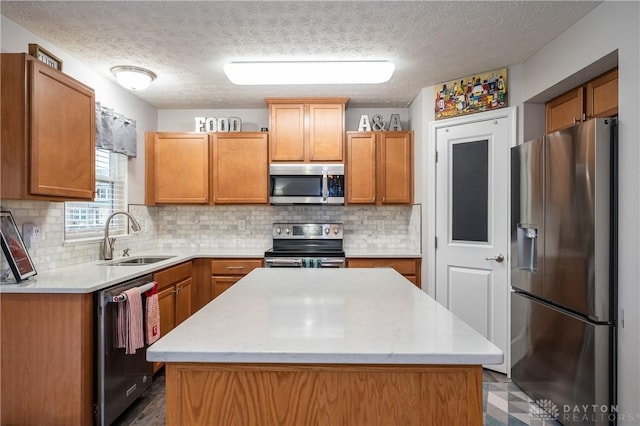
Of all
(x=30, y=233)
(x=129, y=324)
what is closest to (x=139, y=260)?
(x=30, y=233)

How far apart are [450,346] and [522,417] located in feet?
5.98

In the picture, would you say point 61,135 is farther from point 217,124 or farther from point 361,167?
point 361,167

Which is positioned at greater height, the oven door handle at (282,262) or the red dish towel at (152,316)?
the oven door handle at (282,262)

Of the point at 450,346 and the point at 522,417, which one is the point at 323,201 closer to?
the point at 522,417

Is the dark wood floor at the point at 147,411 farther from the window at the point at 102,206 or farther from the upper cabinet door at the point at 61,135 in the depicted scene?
the upper cabinet door at the point at 61,135

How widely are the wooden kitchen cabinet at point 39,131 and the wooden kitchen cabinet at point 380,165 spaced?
242cm

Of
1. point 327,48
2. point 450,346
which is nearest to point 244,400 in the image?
point 450,346

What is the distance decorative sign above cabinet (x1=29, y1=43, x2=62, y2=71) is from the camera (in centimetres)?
213

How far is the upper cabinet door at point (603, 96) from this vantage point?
2076 mm

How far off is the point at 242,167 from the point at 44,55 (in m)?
1.91

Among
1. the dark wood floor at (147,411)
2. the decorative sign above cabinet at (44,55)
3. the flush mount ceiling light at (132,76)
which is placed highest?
the flush mount ceiling light at (132,76)

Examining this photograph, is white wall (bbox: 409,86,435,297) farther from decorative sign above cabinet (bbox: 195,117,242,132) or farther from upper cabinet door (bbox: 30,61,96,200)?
upper cabinet door (bbox: 30,61,96,200)

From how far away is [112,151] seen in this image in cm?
324

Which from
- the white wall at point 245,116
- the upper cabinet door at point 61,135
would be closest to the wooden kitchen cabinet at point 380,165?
the white wall at point 245,116
